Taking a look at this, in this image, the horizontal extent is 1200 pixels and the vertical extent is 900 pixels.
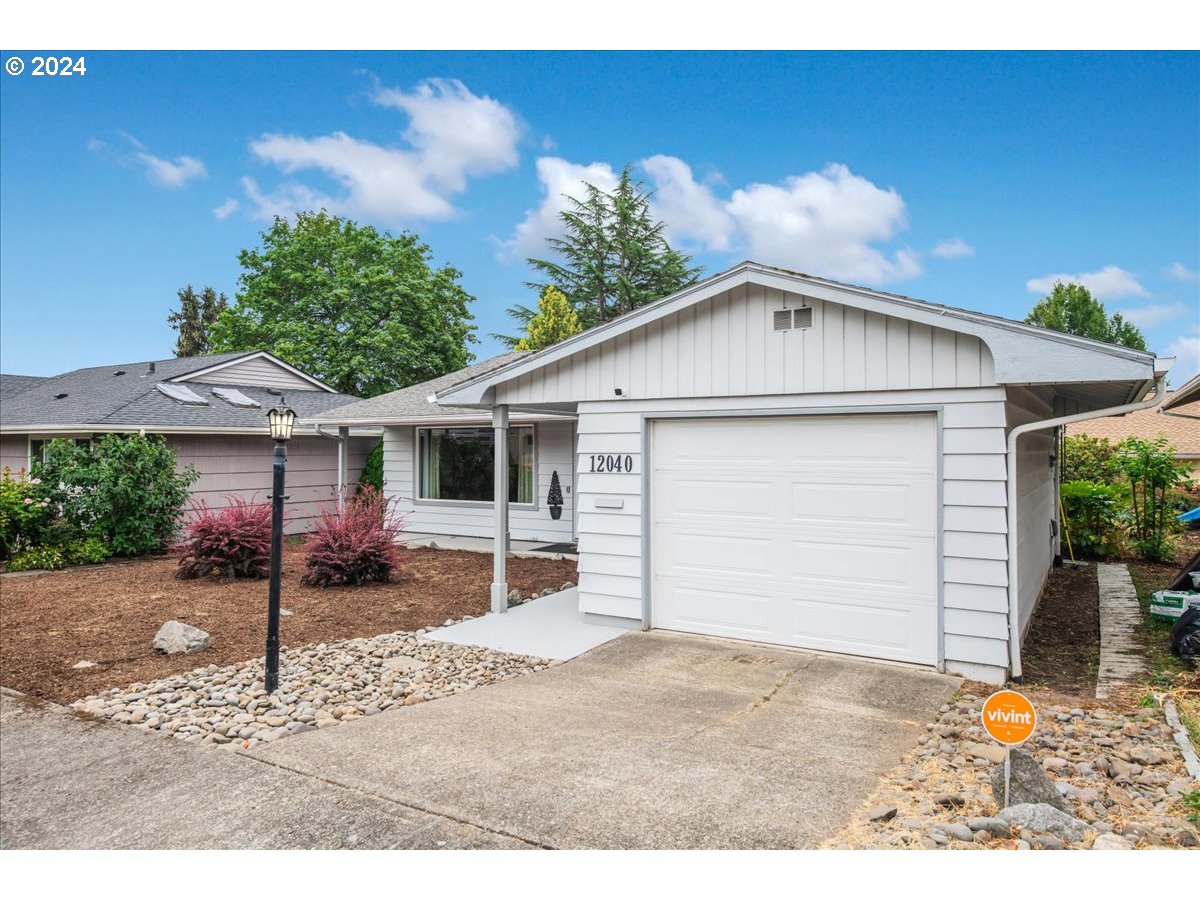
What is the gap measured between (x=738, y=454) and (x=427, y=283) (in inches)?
986

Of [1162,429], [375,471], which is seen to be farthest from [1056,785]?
[1162,429]

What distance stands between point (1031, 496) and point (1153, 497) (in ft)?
20.2

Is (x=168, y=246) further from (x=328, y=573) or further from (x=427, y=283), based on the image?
(x=328, y=573)

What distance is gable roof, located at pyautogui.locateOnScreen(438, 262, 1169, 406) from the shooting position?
15.2ft

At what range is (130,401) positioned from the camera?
44.5 feet

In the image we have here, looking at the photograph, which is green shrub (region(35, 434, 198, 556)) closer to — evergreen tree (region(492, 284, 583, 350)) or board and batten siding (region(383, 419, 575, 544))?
board and batten siding (region(383, 419, 575, 544))

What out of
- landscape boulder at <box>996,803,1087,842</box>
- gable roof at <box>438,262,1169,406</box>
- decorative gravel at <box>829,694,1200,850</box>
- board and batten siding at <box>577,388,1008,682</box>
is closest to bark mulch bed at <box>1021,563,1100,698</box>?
board and batten siding at <box>577,388,1008,682</box>

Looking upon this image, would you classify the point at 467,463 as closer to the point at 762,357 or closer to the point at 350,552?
the point at 350,552

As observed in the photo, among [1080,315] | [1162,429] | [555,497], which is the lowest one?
[555,497]

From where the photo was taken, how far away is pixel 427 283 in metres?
28.9

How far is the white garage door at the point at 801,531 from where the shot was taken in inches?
217

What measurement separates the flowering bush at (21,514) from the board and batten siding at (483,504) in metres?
5.47

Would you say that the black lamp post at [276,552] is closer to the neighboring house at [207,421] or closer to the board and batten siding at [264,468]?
the board and batten siding at [264,468]
